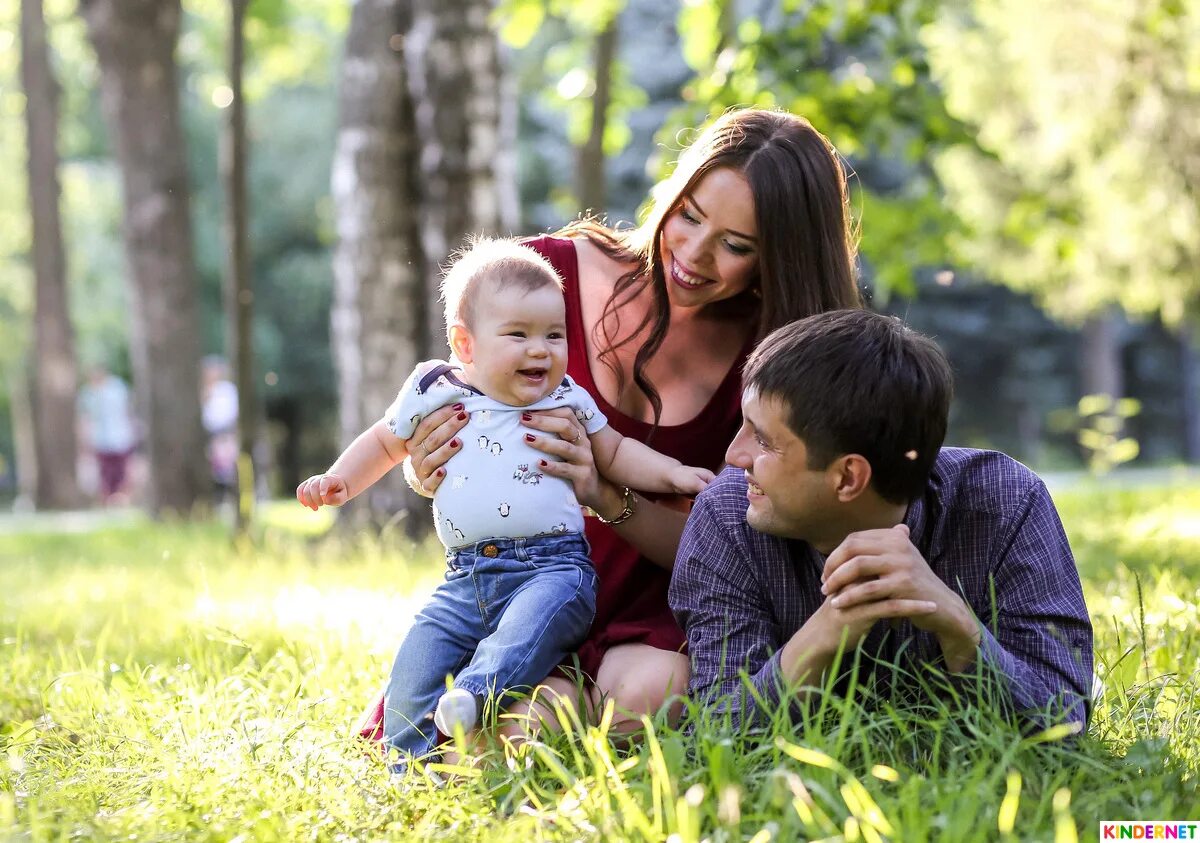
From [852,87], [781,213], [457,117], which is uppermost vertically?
[852,87]

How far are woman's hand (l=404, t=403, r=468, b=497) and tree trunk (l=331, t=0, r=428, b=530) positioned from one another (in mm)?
4072

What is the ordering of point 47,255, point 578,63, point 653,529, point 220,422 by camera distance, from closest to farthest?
point 653,529
point 578,63
point 47,255
point 220,422

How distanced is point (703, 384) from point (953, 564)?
983 mm

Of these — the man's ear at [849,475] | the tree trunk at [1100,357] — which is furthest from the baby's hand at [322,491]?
the tree trunk at [1100,357]

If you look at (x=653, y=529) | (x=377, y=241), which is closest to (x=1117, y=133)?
(x=377, y=241)

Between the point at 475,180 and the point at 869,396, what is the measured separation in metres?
4.60

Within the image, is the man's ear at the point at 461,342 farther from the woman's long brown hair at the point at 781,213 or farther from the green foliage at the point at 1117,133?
the green foliage at the point at 1117,133

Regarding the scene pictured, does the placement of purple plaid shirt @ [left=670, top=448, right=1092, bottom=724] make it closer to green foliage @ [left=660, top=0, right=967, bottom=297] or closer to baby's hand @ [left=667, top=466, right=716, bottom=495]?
baby's hand @ [left=667, top=466, right=716, bottom=495]

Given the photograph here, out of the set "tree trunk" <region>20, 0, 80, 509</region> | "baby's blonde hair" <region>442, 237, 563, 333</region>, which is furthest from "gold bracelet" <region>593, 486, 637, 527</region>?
"tree trunk" <region>20, 0, 80, 509</region>

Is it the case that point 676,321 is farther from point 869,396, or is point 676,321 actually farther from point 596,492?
point 869,396

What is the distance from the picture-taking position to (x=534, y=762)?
2.85m

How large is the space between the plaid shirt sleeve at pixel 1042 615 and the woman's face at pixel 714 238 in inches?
38.2

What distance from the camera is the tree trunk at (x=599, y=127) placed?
8.99 metres

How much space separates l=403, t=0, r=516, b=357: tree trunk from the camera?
7086 mm
